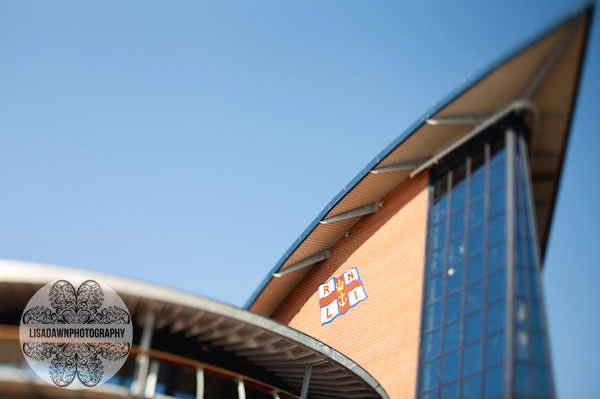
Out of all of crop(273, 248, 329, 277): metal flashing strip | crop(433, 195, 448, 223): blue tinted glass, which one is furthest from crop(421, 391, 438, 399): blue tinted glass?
crop(273, 248, 329, 277): metal flashing strip

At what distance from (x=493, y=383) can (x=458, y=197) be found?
661 centimetres

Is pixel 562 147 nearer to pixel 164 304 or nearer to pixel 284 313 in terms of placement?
pixel 164 304

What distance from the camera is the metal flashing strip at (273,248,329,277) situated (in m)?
30.2

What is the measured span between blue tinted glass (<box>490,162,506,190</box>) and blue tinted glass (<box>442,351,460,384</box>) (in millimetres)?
5070

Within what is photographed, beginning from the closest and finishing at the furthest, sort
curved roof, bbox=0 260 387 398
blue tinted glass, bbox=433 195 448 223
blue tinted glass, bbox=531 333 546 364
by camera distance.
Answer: curved roof, bbox=0 260 387 398, blue tinted glass, bbox=531 333 546 364, blue tinted glass, bbox=433 195 448 223

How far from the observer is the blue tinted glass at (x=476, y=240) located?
20578mm

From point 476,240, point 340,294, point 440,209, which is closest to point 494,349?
point 476,240

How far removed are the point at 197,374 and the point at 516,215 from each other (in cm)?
964

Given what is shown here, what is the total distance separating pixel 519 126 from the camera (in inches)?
822

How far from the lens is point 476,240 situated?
20.8 m

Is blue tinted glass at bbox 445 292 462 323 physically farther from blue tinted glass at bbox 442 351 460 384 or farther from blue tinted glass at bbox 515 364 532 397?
blue tinted glass at bbox 515 364 532 397

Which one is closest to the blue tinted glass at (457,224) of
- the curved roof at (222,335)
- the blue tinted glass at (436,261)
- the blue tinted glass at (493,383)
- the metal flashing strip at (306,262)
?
the blue tinted glass at (436,261)

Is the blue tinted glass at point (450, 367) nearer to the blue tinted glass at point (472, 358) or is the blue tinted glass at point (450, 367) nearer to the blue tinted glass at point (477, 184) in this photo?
the blue tinted glass at point (472, 358)

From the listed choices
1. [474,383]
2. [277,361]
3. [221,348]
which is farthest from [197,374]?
[474,383]
